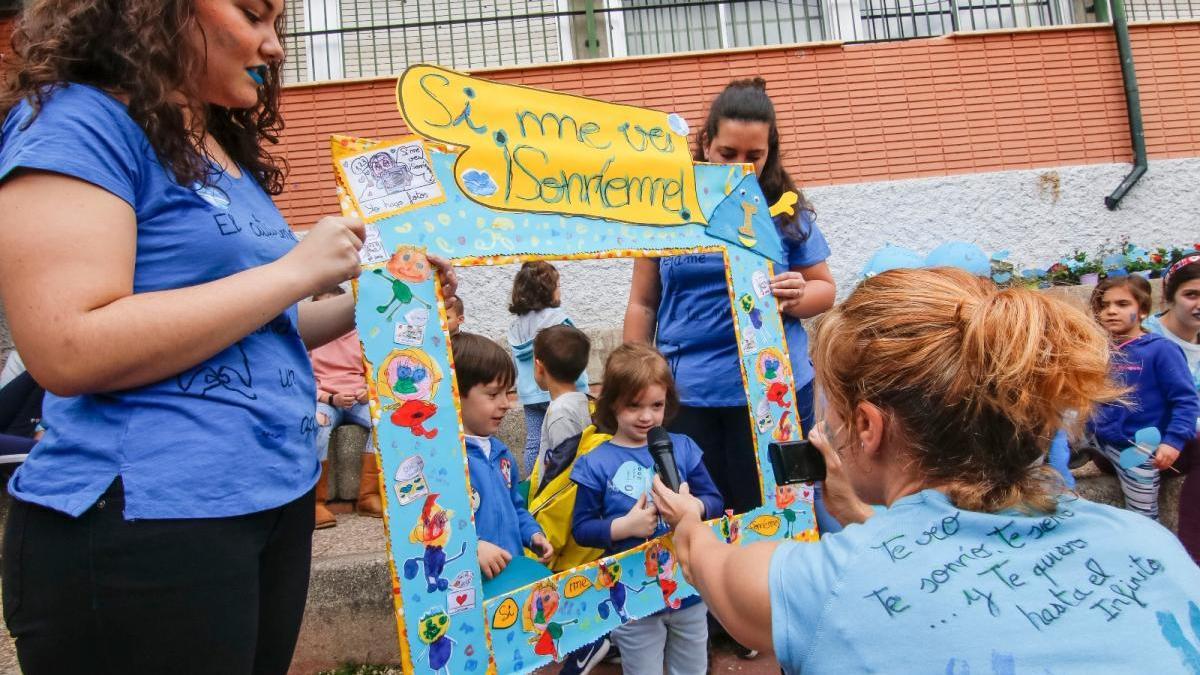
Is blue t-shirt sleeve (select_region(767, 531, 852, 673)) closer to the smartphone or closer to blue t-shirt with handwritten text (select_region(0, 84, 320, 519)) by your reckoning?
the smartphone

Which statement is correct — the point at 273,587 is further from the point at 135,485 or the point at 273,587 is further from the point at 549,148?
the point at 549,148

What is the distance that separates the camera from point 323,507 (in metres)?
3.81

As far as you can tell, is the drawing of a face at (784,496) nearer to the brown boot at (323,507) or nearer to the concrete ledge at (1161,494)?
the brown boot at (323,507)

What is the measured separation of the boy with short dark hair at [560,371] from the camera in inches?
125

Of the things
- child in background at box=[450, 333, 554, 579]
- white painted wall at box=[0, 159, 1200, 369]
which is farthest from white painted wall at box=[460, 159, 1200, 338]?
child in background at box=[450, 333, 554, 579]

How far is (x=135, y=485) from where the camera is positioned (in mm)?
1073

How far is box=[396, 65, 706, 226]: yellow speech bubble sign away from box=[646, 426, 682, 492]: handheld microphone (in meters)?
0.61

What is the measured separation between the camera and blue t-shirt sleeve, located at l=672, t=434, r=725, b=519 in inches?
92.7

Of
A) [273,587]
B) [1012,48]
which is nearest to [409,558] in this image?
[273,587]

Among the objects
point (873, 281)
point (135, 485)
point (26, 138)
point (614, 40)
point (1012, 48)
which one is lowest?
point (135, 485)

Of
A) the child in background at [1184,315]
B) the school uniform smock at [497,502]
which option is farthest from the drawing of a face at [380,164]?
the child in background at [1184,315]

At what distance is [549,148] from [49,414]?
1.32 meters

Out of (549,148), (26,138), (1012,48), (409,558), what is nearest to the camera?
(26,138)

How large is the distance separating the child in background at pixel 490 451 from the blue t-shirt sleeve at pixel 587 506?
0.12m
